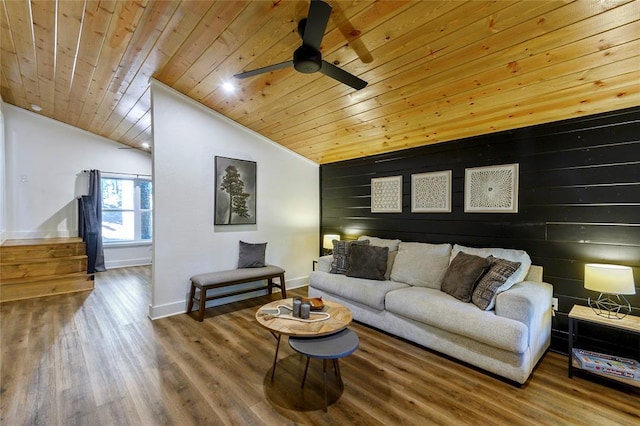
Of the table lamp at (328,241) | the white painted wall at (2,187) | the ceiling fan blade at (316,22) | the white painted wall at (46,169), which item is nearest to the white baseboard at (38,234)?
the white painted wall at (46,169)

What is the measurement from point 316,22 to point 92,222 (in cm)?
585

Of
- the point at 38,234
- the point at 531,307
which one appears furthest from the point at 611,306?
the point at 38,234

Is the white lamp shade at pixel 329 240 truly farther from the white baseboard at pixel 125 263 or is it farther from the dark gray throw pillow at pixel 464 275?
the white baseboard at pixel 125 263

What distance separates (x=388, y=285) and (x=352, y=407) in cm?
148

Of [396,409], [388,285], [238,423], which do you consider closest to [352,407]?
[396,409]

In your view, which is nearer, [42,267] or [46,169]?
[42,267]

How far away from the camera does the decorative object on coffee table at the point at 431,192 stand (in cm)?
349

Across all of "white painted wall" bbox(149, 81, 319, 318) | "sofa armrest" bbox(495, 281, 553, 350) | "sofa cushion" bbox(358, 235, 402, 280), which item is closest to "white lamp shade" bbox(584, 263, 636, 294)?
"sofa armrest" bbox(495, 281, 553, 350)

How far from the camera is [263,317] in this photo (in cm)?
222

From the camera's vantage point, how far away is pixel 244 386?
2137mm

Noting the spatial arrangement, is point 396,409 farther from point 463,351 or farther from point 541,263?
point 541,263

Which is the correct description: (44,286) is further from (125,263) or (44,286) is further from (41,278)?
(125,263)

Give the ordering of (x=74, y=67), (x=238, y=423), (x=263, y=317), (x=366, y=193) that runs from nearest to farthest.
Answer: (x=238, y=423), (x=263, y=317), (x=74, y=67), (x=366, y=193)

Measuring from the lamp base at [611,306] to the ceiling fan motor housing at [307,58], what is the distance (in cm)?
297
